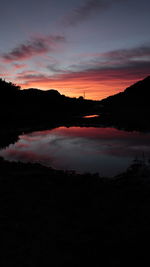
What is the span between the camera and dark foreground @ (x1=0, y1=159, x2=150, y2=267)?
655 centimetres

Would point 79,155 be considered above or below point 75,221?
above

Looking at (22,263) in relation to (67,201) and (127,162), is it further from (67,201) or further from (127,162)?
(127,162)

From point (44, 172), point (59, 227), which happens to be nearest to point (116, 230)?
point (59, 227)

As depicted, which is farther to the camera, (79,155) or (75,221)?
(79,155)

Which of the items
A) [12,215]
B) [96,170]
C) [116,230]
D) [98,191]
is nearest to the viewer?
[116,230]

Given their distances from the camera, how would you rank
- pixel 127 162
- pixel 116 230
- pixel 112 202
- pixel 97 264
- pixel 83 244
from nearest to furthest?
pixel 97 264 → pixel 83 244 → pixel 116 230 → pixel 112 202 → pixel 127 162

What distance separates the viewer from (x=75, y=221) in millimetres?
8516

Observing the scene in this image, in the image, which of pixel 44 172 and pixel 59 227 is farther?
pixel 44 172

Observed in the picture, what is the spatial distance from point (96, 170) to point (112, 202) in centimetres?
722

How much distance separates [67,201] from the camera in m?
10.4

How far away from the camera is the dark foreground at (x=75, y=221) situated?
655cm

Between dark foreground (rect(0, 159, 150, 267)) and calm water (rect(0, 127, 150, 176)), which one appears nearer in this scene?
dark foreground (rect(0, 159, 150, 267))

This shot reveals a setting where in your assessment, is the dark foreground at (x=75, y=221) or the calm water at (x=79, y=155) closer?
the dark foreground at (x=75, y=221)

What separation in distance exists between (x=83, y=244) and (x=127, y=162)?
41.8 ft
